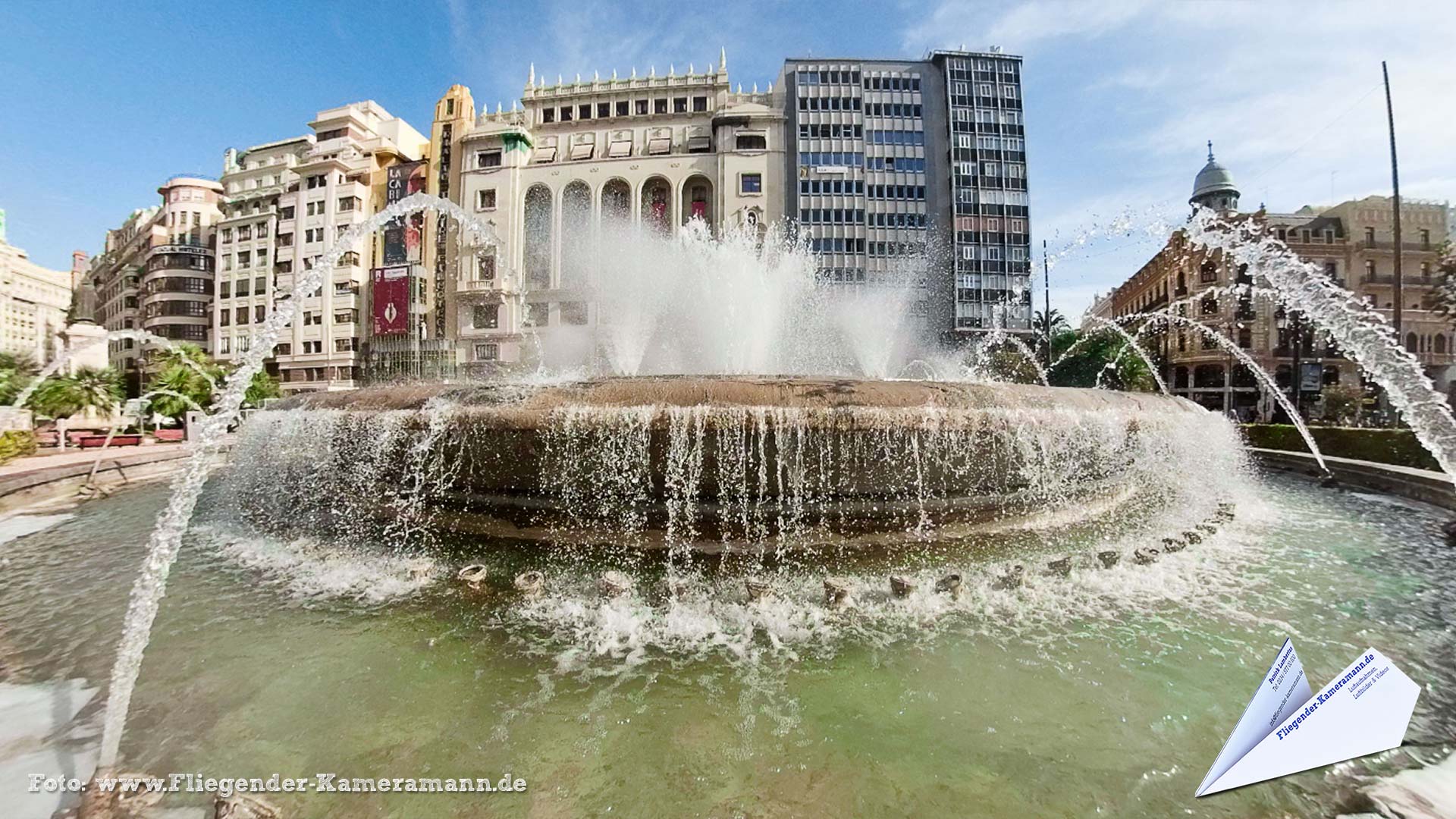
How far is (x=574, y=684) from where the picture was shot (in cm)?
298

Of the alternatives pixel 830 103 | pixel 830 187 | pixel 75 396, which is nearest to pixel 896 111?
pixel 830 103

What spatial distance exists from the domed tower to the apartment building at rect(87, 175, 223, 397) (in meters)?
87.6

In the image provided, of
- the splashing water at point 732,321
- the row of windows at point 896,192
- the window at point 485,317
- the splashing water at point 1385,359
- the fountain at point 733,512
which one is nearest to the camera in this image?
the fountain at point 733,512

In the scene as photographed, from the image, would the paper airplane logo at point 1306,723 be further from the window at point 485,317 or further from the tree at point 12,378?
the window at point 485,317

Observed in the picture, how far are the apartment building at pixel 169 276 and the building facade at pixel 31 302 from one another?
1327 inches

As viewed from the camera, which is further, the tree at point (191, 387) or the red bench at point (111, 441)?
the tree at point (191, 387)

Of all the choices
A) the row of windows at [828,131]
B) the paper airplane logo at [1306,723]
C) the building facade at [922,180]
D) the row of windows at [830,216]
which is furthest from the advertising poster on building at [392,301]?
the paper airplane logo at [1306,723]

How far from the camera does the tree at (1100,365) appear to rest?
117 feet

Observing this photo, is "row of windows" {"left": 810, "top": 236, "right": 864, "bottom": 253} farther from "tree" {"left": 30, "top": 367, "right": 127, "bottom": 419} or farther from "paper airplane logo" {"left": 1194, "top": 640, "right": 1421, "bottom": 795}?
"paper airplane logo" {"left": 1194, "top": 640, "right": 1421, "bottom": 795}

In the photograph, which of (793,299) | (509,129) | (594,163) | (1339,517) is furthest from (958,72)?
(1339,517)

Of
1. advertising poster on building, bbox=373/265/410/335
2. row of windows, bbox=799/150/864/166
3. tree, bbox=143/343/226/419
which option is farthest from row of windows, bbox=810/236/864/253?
tree, bbox=143/343/226/419

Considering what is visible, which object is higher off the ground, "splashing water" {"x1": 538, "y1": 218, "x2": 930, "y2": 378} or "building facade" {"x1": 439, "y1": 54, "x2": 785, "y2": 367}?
"building facade" {"x1": 439, "y1": 54, "x2": 785, "y2": 367}

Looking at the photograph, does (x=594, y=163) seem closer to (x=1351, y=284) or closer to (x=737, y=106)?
(x=737, y=106)

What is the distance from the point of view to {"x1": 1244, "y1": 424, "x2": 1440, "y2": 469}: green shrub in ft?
37.9
